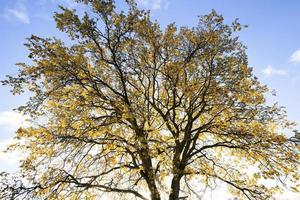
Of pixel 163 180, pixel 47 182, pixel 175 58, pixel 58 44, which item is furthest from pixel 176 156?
pixel 58 44

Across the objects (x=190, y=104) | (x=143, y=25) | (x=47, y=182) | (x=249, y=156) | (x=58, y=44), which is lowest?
(x=47, y=182)

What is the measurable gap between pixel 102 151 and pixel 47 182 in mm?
2495

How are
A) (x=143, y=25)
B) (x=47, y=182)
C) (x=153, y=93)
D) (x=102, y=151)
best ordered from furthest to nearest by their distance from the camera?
1. (x=153, y=93)
2. (x=143, y=25)
3. (x=102, y=151)
4. (x=47, y=182)

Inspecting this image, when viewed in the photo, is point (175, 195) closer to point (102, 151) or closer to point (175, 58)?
point (102, 151)

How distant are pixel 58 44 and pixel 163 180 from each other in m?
7.61

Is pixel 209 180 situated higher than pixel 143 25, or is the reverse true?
pixel 143 25

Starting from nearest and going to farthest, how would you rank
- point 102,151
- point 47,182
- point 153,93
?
point 47,182 < point 102,151 < point 153,93

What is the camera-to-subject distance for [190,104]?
17188 mm

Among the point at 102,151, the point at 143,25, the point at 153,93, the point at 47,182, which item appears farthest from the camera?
the point at 153,93

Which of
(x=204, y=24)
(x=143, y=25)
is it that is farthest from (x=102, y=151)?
(x=204, y=24)

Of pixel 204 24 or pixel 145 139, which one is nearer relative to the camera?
pixel 145 139

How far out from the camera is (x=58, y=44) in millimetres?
15812

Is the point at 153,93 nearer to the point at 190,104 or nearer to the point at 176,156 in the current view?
the point at 190,104

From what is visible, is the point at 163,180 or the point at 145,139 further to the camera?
the point at 163,180
